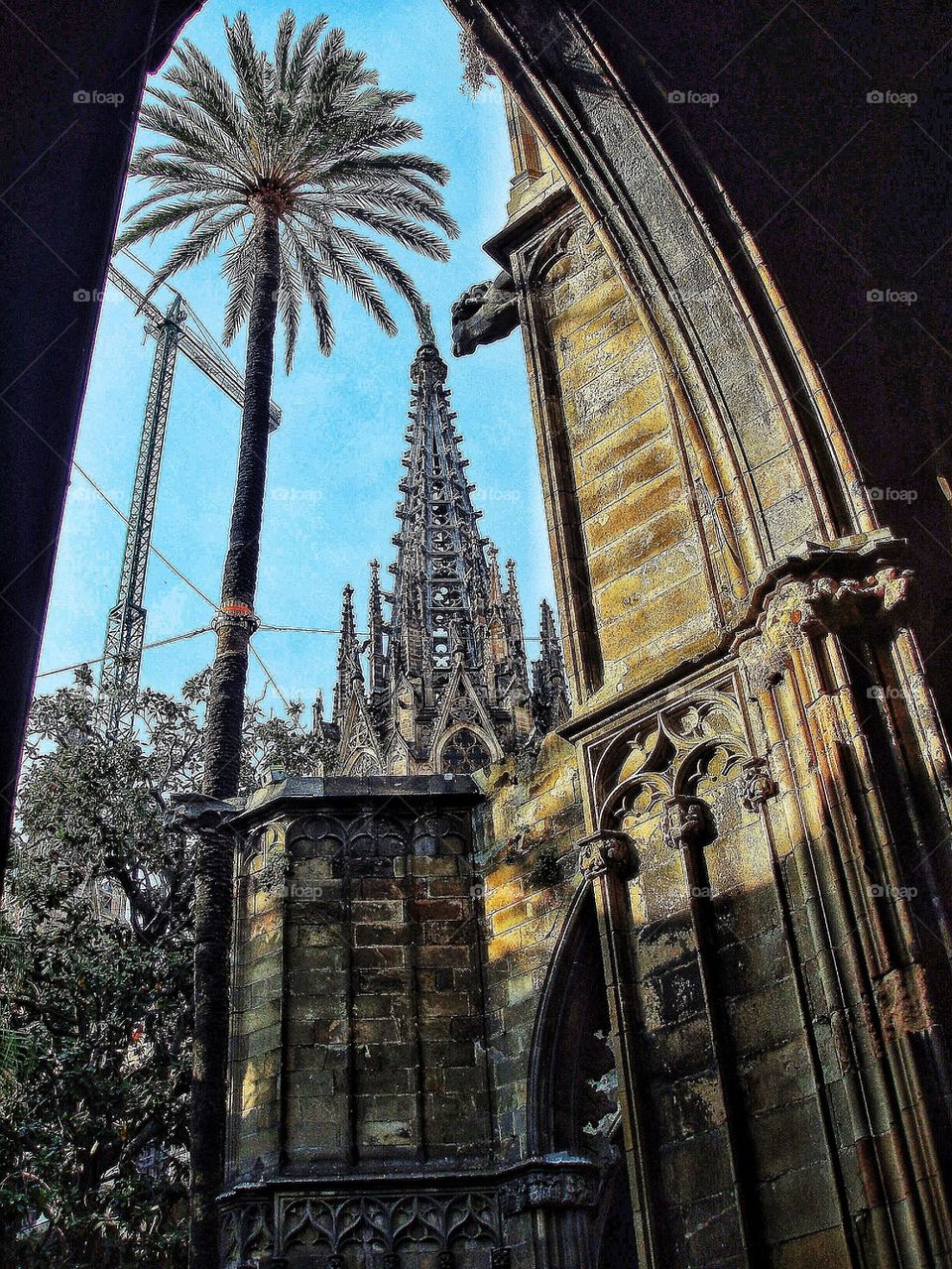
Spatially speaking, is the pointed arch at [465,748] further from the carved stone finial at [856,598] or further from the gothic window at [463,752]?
the carved stone finial at [856,598]

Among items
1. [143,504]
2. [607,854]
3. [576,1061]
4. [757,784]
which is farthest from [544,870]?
[143,504]

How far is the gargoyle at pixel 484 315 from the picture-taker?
34.9ft

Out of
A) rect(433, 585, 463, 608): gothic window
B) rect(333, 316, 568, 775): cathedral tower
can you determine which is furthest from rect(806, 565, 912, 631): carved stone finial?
rect(433, 585, 463, 608): gothic window

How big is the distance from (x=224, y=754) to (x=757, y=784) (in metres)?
8.44

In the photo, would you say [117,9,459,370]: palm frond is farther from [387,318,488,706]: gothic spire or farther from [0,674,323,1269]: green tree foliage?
[387,318,488,706]: gothic spire

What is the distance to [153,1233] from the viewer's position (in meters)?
16.0

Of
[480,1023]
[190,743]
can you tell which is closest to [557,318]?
[480,1023]

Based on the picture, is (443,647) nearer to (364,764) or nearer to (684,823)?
(364,764)

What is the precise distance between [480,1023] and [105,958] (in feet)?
32.8

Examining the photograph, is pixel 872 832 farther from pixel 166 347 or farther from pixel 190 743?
pixel 166 347

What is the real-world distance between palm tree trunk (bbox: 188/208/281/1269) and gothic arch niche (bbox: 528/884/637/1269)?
3.81 meters

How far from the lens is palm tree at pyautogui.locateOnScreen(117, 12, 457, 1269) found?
15188 millimetres

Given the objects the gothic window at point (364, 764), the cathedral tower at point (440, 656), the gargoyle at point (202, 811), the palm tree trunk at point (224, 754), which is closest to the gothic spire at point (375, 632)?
the cathedral tower at point (440, 656)

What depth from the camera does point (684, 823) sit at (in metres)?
6.86
